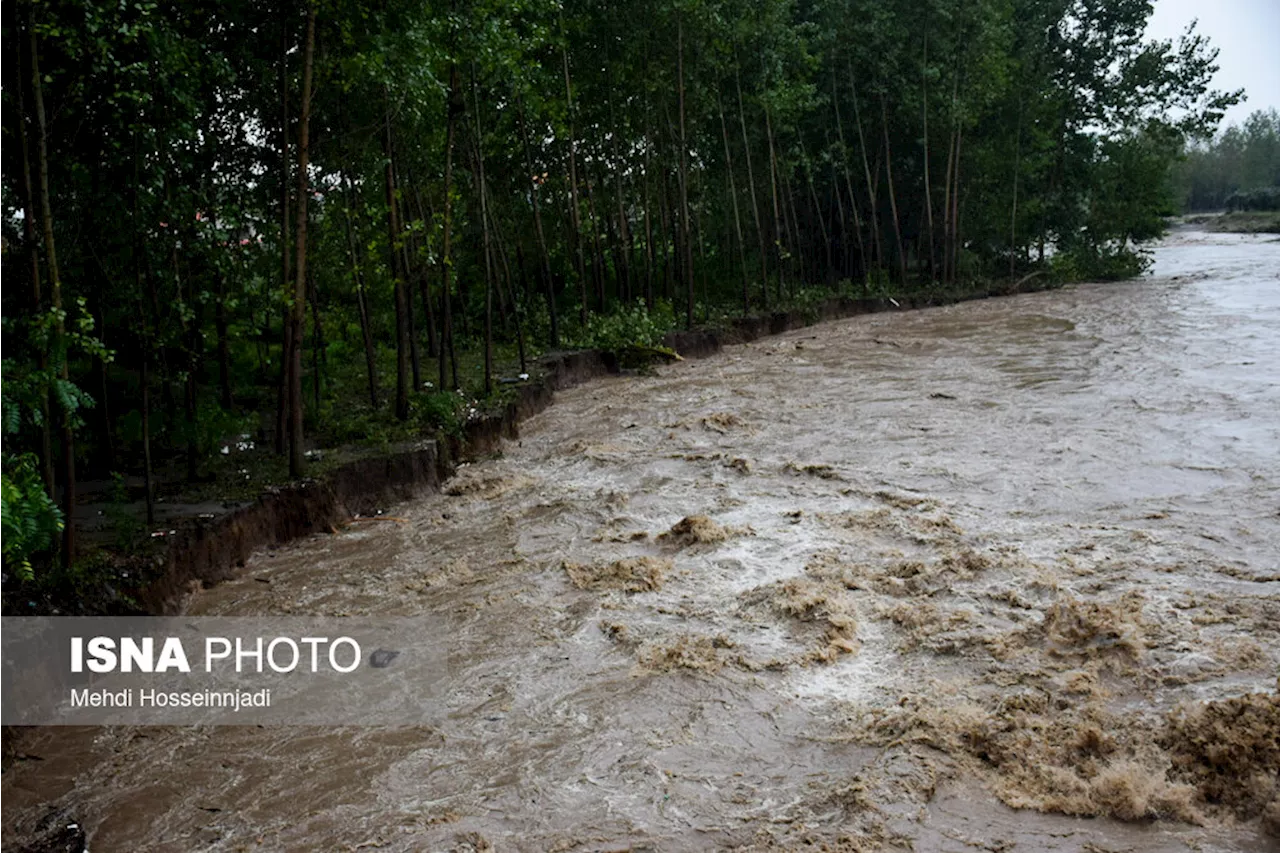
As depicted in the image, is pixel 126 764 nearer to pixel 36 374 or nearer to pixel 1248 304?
pixel 36 374

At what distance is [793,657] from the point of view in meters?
7.14

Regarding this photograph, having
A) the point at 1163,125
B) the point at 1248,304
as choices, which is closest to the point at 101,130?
the point at 1248,304

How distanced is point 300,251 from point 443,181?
587 centimetres

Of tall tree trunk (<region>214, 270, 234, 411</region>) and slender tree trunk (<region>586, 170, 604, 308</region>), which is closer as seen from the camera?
tall tree trunk (<region>214, 270, 234, 411</region>)

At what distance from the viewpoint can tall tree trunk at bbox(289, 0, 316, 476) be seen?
987 centimetres

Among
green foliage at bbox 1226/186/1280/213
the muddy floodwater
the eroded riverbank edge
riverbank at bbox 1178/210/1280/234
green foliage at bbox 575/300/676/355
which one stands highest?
green foliage at bbox 1226/186/1280/213

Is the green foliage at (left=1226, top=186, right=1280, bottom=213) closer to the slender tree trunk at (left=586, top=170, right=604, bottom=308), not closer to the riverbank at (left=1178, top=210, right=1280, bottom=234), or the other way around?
the riverbank at (left=1178, top=210, right=1280, bottom=234)

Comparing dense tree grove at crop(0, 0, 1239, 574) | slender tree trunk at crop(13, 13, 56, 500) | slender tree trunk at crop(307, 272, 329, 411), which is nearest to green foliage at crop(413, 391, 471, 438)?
dense tree grove at crop(0, 0, 1239, 574)

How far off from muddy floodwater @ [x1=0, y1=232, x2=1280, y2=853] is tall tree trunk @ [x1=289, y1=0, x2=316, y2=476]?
3.62 feet

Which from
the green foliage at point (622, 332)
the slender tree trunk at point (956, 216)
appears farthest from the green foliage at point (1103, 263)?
the green foliage at point (622, 332)

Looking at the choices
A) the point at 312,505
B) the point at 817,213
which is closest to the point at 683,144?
the point at 817,213

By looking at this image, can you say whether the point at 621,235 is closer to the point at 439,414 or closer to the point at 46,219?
the point at 439,414

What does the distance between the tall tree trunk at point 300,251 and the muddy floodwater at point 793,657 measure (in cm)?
110

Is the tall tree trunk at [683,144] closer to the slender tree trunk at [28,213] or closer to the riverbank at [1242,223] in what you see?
the slender tree trunk at [28,213]
